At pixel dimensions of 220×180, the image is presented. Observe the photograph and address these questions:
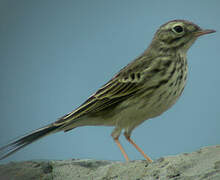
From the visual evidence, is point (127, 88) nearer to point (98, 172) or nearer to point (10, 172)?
point (98, 172)

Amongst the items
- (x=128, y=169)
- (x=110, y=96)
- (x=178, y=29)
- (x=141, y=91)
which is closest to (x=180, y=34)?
(x=178, y=29)

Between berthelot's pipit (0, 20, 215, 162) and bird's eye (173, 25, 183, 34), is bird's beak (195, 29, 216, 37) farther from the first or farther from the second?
bird's eye (173, 25, 183, 34)

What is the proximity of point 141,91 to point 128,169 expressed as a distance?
1.38 meters

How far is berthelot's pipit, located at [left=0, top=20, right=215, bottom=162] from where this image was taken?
5664 millimetres

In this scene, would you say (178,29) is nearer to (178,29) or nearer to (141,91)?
(178,29)

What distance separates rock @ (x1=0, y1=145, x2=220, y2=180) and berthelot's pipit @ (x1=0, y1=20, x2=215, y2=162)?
1.87 feet

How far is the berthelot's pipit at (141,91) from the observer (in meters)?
5.66

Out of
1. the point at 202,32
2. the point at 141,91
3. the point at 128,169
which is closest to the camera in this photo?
the point at 128,169

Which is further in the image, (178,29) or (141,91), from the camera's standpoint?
(178,29)

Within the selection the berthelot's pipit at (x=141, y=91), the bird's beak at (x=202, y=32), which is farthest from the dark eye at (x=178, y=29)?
the bird's beak at (x=202, y=32)

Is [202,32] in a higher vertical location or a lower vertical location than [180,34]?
lower

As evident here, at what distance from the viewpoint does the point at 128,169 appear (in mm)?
4863

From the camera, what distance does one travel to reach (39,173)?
5422 mm

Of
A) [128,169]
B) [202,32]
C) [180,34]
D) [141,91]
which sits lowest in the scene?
[128,169]
